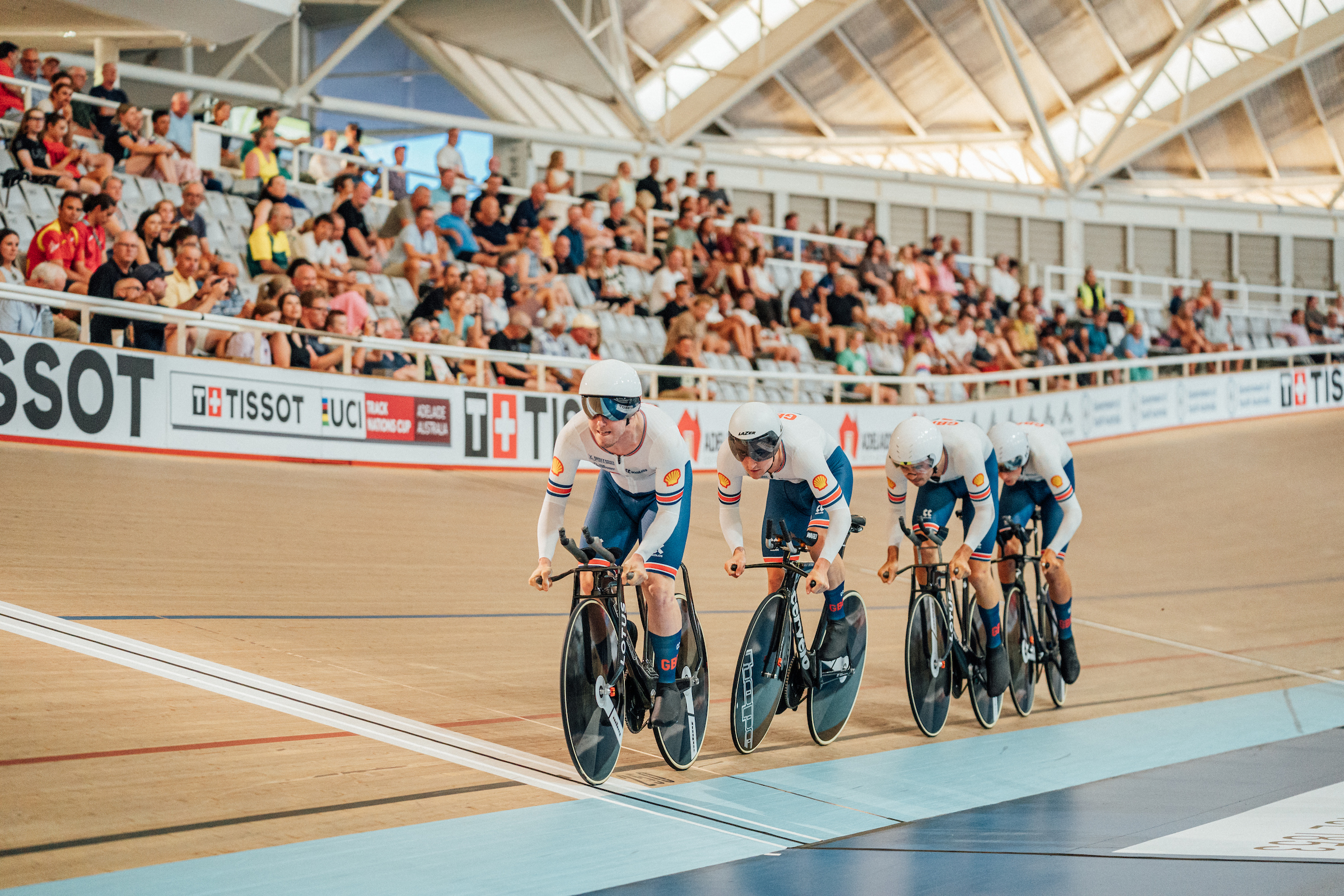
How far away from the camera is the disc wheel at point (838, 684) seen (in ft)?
15.4

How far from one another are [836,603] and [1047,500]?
179 centimetres

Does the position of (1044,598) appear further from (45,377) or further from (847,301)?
(847,301)

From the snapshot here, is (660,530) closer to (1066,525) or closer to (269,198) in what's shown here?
(1066,525)

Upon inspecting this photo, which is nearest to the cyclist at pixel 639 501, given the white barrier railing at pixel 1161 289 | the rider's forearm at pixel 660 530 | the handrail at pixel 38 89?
the rider's forearm at pixel 660 530

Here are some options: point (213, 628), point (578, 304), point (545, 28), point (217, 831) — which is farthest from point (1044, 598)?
point (545, 28)

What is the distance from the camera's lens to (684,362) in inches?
455

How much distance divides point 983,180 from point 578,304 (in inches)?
461

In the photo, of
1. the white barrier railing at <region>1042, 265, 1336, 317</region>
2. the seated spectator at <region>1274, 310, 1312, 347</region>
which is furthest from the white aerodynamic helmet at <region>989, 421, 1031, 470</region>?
the seated spectator at <region>1274, 310, 1312, 347</region>

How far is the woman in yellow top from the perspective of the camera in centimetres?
1007

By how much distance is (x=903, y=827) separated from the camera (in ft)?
12.0

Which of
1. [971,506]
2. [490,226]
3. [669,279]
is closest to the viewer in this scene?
[971,506]

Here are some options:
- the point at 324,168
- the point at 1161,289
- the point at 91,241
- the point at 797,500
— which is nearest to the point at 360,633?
the point at 797,500

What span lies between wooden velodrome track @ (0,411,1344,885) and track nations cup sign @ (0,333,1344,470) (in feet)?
0.66

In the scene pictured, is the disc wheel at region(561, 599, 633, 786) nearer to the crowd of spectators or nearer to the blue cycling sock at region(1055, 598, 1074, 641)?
the blue cycling sock at region(1055, 598, 1074, 641)
